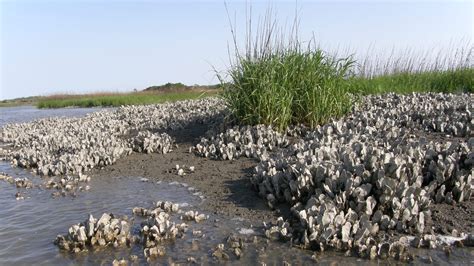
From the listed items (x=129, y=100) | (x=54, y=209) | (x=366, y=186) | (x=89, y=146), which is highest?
(x=129, y=100)

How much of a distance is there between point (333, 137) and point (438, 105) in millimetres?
2773

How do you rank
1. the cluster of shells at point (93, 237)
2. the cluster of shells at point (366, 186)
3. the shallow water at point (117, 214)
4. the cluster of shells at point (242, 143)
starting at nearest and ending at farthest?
1. the shallow water at point (117, 214)
2. the cluster of shells at point (366, 186)
3. the cluster of shells at point (93, 237)
4. the cluster of shells at point (242, 143)

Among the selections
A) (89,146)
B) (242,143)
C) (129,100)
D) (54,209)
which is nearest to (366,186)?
(242,143)

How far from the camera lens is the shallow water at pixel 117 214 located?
137 inches

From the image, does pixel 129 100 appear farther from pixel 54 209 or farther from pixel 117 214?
pixel 117 214

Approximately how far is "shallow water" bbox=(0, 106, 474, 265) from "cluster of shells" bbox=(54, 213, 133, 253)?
0.28 ft

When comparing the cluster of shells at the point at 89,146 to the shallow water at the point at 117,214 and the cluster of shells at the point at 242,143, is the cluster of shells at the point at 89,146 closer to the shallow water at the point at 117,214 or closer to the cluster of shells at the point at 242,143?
the shallow water at the point at 117,214

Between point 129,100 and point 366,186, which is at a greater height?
point 129,100

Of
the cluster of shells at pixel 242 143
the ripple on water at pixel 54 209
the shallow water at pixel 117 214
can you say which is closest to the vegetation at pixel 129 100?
the cluster of shells at pixel 242 143

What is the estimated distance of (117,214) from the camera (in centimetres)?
477

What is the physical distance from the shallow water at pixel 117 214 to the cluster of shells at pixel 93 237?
3.3 inches

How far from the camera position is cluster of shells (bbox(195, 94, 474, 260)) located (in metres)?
3.63

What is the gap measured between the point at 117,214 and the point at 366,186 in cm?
266

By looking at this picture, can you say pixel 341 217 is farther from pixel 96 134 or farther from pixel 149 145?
pixel 96 134
